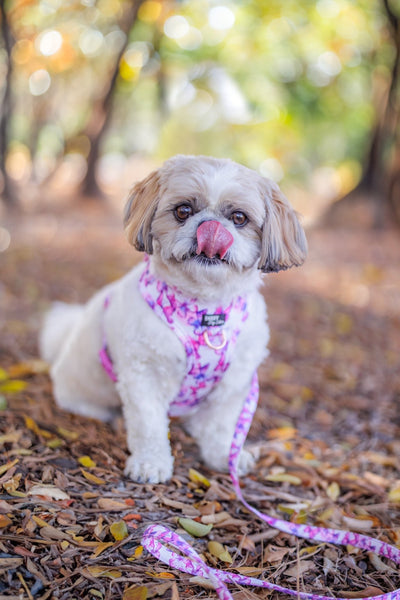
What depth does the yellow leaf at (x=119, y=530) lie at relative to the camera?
2.23 metres

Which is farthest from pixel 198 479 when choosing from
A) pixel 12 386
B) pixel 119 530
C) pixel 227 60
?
pixel 227 60

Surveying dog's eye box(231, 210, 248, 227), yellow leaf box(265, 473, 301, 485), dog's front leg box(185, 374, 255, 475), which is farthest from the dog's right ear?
yellow leaf box(265, 473, 301, 485)

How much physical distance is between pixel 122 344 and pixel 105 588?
108 centimetres

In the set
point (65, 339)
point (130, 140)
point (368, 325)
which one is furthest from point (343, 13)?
point (130, 140)

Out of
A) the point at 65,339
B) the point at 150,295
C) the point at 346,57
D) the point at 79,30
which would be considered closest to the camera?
the point at 150,295

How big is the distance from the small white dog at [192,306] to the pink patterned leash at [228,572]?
345 mm

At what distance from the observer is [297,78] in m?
14.6

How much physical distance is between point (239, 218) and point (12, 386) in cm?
207

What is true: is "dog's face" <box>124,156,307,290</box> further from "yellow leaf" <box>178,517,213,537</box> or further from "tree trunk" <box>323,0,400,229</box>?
"tree trunk" <box>323,0,400,229</box>

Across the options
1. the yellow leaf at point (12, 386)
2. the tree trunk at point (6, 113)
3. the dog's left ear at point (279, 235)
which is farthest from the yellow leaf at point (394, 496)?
the tree trunk at point (6, 113)

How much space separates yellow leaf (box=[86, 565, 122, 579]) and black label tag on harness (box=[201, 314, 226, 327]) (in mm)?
1114

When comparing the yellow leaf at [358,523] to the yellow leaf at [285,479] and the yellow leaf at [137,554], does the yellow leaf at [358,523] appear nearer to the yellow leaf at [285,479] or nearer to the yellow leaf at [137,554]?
the yellow leaf at [285,479]

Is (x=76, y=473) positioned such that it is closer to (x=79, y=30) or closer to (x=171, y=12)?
(x=171, y=12)

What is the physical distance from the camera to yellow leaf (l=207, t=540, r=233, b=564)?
2.26 metres
